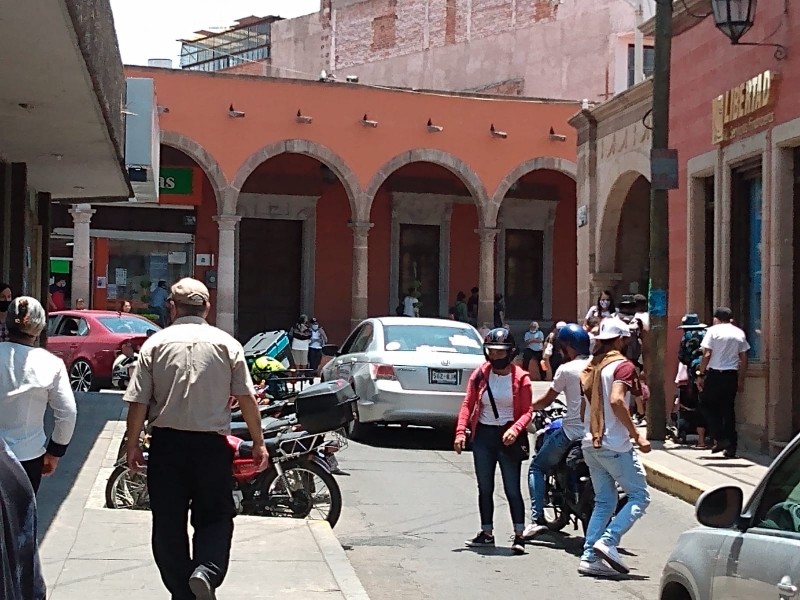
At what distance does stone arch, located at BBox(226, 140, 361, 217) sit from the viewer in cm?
3091

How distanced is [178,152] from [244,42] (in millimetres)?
25721

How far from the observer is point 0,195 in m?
15.5

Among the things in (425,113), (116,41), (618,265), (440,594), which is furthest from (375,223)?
(440,594)

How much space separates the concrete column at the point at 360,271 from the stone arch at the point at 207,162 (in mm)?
3256

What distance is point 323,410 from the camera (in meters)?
9.45

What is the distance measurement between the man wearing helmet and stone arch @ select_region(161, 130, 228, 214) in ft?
70.6

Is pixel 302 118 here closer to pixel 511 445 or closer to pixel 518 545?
pixel 511 445

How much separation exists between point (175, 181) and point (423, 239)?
22.3ft

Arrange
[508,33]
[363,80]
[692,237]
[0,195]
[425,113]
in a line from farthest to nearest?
[363,80] < [508,33] < [425,113] < [692,237] < [0,195]

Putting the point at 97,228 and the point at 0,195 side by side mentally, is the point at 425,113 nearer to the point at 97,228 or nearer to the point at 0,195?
the point at 97,228

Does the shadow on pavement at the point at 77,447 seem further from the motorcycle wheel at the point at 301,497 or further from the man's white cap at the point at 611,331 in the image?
the man's white cap at the point at 611,331

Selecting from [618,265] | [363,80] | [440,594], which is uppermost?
[363,80]

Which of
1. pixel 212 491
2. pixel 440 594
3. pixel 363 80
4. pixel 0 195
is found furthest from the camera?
pixel 363 80

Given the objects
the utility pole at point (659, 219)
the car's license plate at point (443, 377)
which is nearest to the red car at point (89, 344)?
the car's license plate at point (443, 377)
